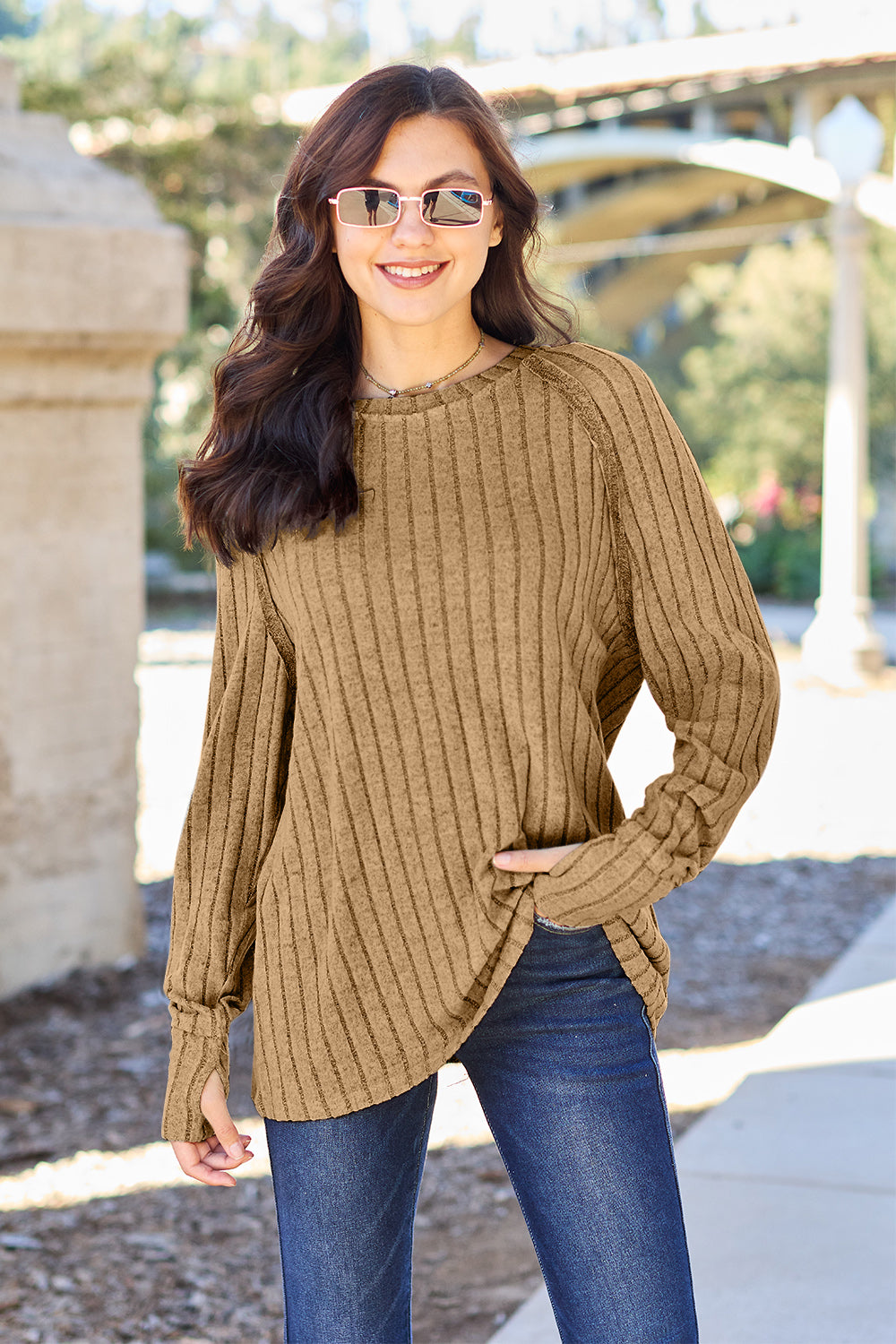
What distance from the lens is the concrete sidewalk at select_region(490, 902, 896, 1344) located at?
2957mm

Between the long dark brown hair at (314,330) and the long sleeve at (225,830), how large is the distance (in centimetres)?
10

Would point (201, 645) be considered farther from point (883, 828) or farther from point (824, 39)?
point (824, 39)

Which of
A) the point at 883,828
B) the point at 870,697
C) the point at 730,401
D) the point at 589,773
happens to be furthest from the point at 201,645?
the point at 589,773

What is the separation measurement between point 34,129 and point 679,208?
3385 centimetres

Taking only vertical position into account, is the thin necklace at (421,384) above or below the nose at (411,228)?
below

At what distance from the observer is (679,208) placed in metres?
36.6

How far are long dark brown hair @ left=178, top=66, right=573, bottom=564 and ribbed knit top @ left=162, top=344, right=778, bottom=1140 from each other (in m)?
0.06

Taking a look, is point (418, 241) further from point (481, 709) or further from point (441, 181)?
point (481, 709)

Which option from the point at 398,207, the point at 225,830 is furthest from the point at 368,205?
the point at 225,830

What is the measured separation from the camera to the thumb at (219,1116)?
186cm

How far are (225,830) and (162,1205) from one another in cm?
198

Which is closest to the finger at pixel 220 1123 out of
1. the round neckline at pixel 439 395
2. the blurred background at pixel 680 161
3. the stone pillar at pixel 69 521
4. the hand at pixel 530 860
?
the hand at pixel 530 860

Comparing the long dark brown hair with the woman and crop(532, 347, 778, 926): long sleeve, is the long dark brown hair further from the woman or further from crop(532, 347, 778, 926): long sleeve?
crop(532, 347, 778, 926): long sleeve

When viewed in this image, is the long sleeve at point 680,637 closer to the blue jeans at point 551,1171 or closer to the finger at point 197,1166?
the blue jeans at point 551,1171
